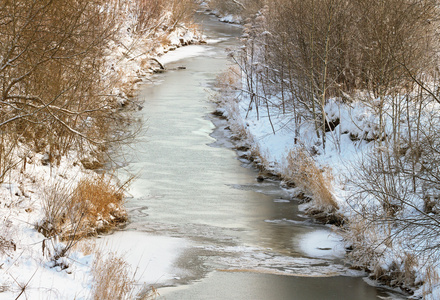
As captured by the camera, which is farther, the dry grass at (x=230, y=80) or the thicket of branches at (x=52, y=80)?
the dry grass at (x=230, y=80)

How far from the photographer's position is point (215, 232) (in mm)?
12445

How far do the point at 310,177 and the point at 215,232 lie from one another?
314 cm

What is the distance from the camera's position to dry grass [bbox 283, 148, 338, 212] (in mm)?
13504

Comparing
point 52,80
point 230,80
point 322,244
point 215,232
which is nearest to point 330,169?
point 322,244

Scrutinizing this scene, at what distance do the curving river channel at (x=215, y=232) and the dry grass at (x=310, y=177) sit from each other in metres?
0.48

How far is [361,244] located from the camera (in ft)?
35.6

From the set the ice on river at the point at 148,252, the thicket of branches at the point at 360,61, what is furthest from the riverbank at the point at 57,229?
the thicket of branches at the point at 360,61

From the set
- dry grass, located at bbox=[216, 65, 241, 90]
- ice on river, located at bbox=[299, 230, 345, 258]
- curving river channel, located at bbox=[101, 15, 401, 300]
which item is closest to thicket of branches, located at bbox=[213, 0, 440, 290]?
ice on river, located at bbox=[299, 230, 345, 258]

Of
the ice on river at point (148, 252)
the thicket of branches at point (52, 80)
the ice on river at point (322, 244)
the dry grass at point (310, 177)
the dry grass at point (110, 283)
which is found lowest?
the ice on river at point (148, 252)

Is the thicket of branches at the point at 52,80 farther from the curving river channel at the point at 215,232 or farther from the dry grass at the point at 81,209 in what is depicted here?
the curving river channel at the point at 215,232

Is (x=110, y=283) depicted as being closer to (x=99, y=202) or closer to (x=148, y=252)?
(x=148, y=252)

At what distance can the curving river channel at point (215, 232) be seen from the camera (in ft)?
32.6

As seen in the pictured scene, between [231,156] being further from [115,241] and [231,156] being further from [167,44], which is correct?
[167,44]

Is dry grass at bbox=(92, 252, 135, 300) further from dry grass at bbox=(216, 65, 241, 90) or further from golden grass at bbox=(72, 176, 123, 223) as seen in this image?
dry grass at bbox=(216, 65, 241, 90)
